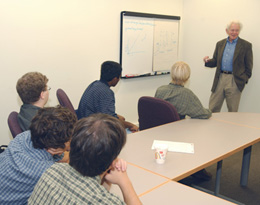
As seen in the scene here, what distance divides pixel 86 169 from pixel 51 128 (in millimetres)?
489

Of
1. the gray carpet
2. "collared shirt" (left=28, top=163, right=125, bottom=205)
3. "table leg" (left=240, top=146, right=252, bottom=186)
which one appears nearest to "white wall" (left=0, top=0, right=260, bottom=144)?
the gray carpet

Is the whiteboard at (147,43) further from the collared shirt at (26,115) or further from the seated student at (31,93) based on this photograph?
the collared shirt at (26,115)

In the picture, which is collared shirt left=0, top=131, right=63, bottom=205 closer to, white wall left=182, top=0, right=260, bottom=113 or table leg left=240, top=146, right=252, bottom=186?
table leg left=240, top=146, right=252, bottom=186

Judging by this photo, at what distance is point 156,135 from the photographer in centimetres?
247

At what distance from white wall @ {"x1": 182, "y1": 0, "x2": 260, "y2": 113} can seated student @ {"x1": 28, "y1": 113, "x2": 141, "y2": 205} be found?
13.6 feet

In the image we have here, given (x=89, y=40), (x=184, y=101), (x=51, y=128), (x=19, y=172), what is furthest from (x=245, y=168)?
(x=89, y=40)

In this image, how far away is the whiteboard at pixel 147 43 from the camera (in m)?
4.57

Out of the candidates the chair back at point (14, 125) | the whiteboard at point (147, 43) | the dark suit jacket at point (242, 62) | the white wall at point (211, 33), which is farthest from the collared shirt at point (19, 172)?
the white wall at point (211, 33)

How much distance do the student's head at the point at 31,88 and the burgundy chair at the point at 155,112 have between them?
37.7 inches

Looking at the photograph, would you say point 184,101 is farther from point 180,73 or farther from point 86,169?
point 86,169

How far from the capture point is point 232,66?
4445 mm

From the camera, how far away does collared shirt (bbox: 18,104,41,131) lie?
7.00 feet

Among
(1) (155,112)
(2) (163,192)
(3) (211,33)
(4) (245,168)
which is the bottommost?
(4) (245,168)

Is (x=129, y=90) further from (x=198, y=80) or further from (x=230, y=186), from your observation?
(x=230, y=186)
